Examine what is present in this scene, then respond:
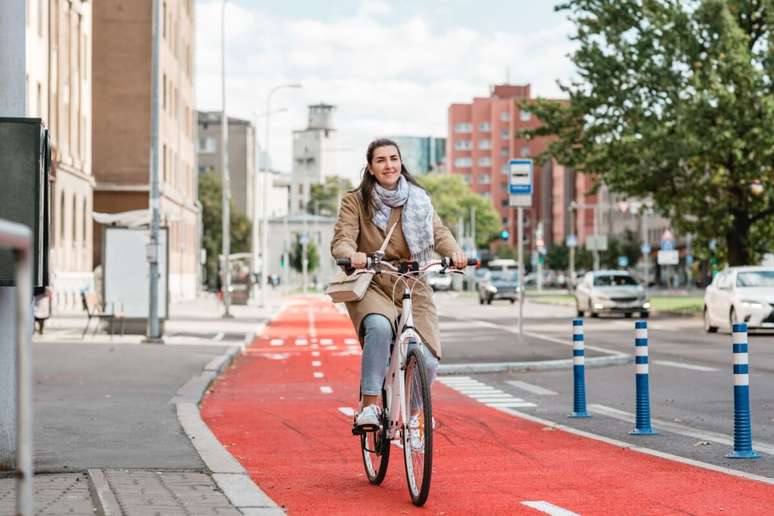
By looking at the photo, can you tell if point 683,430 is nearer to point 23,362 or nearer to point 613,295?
point 23,362

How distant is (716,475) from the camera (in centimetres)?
842

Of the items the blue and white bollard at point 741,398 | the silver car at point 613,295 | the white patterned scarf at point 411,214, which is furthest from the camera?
the silver car at point 613,295

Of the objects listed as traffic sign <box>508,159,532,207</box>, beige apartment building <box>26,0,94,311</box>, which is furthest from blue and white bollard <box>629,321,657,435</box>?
beige apartment building <box>26,0,94,311</box>

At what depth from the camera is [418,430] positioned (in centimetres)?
724

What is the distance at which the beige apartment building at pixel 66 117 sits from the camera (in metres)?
44.7

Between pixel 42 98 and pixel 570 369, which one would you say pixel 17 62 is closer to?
pixel 570 369

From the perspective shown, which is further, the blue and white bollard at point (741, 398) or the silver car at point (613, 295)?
the silver car at point (613, 295)

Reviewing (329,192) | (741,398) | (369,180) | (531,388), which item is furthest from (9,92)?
(329,192)

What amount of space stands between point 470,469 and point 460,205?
166 meters

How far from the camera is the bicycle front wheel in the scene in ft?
22.8

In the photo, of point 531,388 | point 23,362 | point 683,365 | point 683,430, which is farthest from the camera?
point 683,365

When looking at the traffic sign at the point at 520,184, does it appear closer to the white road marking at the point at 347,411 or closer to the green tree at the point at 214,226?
the white road marking at the point at 347,411

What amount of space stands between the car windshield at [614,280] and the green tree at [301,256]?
10877 cm

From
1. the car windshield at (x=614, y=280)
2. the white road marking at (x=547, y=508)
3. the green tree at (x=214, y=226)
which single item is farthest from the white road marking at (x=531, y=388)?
the green tree at (x=214, y=226)
